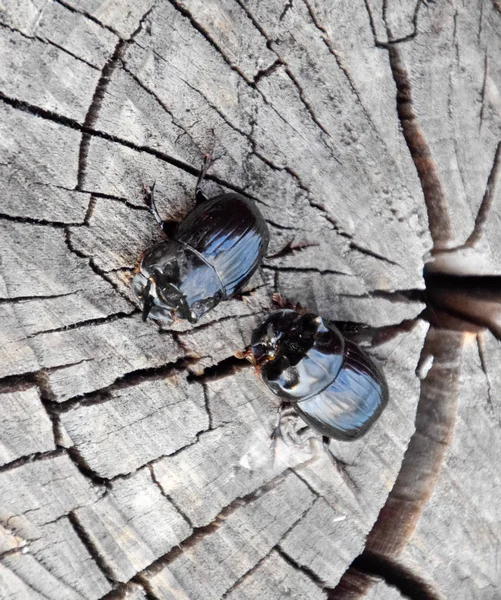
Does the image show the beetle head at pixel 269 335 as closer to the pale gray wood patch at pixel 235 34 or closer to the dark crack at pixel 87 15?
the pale gray wood patch at pixel 235 34

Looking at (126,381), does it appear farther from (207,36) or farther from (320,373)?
(207,36)

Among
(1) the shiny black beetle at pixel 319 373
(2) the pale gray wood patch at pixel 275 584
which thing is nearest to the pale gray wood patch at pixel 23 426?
(1) the shiny black beetle at pixel 319 373

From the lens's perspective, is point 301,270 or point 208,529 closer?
point 208,529

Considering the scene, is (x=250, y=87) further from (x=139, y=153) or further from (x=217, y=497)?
(x=217, y=497)

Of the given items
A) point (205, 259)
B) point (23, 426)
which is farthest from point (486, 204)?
point (23, 426)

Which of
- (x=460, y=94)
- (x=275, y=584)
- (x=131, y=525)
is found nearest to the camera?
(x=131, y=525)

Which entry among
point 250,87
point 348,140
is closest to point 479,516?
point 348,140

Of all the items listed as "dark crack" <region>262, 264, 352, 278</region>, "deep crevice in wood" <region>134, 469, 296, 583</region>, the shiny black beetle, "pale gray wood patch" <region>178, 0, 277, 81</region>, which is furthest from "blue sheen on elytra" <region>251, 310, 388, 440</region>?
"pale gray wood patch" <region>178, 0, 277, 81</region>
